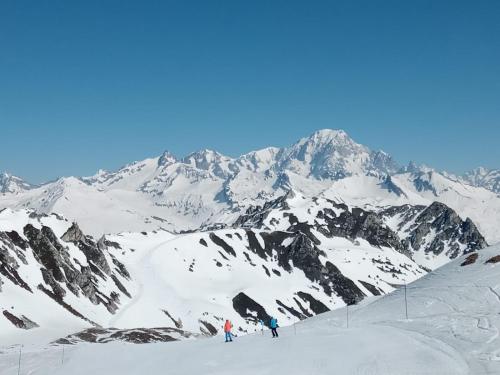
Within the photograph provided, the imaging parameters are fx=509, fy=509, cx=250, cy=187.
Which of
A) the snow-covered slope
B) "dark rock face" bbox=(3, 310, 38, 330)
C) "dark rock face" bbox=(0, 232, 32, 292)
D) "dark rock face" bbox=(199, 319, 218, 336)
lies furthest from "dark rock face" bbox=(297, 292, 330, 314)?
"dark rock face" bbox=(3, 310, 38, 330)

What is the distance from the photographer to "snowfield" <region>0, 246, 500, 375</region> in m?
25.0

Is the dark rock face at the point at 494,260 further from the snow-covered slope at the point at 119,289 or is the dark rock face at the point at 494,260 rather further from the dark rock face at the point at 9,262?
the dark rock face at the point at 9,262

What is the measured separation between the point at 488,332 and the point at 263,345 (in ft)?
45.4

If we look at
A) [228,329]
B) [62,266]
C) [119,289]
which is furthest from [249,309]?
[228,329]

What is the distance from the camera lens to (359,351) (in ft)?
92.3

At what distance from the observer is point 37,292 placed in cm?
9612

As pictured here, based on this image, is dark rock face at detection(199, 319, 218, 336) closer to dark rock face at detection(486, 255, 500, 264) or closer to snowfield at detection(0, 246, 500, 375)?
snowfield at detection(0, 246, 500, 375)

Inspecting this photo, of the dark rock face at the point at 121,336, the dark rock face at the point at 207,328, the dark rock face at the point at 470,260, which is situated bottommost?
the dark rock face at the point at 121,336

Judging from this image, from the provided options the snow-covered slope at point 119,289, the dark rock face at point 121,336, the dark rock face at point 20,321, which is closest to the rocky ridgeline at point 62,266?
the snow-covered slope at point 119,289

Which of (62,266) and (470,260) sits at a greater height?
(62,266)

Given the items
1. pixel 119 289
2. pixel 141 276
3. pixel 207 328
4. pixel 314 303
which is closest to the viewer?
pixel 207 328

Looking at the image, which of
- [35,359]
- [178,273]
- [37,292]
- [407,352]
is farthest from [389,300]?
[178,273]

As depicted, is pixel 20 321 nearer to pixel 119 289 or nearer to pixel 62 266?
pixel 62 266

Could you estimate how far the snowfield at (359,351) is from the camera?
25.0 metres
